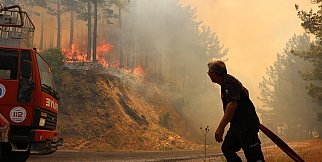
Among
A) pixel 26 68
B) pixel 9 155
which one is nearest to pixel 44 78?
pixel 26 68

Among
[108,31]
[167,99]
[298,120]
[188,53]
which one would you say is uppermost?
[108,31]

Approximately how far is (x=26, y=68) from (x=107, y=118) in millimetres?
19194

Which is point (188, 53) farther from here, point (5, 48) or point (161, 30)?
point (5, 48)

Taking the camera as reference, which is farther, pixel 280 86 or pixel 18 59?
pixel 280 86

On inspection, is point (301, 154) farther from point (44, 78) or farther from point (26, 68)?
point (26, 68)

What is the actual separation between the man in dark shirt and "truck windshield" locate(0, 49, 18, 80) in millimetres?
4681

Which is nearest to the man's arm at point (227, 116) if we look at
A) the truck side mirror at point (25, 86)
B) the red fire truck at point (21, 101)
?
the red fire truck at point (21, 101)

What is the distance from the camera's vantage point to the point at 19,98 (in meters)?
7.58

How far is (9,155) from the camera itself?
8234mm

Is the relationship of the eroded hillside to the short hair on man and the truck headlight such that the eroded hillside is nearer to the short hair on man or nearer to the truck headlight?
the truck headlight

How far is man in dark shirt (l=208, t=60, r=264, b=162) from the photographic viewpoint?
194 inches

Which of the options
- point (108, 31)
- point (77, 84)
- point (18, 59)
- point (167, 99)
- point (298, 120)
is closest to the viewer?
point (18, 59)

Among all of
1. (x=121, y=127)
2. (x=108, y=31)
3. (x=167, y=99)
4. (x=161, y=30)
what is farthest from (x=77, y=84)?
(x=108, y=31)

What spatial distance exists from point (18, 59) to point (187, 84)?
48.2 m
